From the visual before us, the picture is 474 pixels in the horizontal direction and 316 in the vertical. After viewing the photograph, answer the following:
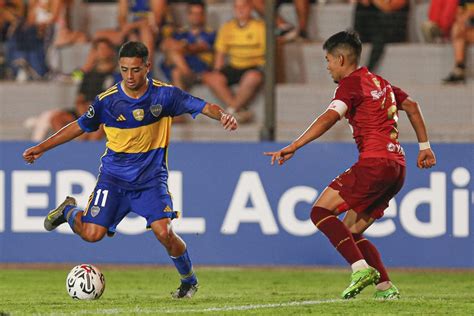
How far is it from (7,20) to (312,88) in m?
4.04

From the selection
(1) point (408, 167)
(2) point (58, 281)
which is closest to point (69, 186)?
(2) point (58, 281)

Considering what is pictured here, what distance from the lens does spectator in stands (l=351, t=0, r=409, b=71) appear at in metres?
13.4

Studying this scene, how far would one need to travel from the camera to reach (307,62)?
45.3 feet

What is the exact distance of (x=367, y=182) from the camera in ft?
25.8

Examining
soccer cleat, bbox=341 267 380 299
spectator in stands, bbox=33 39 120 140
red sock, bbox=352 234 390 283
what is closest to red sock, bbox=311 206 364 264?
soccer cleat, bbox=341 267 380 299

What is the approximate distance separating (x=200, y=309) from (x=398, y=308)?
1.29m

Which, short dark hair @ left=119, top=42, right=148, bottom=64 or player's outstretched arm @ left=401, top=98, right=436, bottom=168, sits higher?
short dark hair @ left=119, top=42, right=148, bottom=64

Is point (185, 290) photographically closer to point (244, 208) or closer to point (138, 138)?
point (138, 138)

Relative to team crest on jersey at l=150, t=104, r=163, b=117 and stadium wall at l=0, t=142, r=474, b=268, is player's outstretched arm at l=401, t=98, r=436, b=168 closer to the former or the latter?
team crest on jersey at l=150, t=104, r=163, b=117

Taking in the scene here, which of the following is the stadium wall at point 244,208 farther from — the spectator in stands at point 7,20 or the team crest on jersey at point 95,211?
the team crest on jersey at point 95,211

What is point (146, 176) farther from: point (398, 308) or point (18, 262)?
point (18, 262)

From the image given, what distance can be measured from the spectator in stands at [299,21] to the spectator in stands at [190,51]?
64 centimetres

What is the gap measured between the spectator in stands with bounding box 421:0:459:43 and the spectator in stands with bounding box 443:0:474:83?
0.09m

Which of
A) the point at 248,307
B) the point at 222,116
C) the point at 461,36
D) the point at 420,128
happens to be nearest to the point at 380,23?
the point at 461,36
